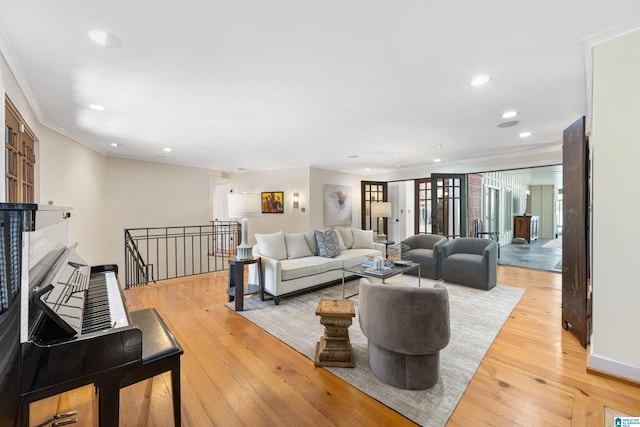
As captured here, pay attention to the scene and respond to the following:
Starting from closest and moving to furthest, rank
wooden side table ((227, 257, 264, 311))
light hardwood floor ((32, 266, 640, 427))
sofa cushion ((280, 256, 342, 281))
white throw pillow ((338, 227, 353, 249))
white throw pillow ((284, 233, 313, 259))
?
light hardwood floor ((32, 266, 640, 427)) → wooden side table ((227, 257, 264, 311)) → sofa cushion ((280, 256, 342, 281)) → white throw pillow ((284, 233, 313, 259)) → white throw pillow ((338, 227, 353, 249))

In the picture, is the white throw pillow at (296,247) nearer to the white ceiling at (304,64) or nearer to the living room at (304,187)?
the white ceiling at (304,64)

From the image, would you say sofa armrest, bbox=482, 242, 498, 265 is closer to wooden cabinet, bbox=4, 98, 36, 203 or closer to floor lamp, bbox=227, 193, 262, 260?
floor lamp, bbox=227, 193, 262, 260

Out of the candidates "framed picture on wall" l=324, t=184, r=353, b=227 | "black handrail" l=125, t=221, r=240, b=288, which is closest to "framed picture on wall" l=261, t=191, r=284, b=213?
"black handrail" l=125, t=221, r=240, b=288

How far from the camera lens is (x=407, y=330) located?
1.79 meters

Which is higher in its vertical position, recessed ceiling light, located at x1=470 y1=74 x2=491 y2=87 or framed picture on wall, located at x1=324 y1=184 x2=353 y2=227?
recessed ceiling light, located at x1=470 y1=74 x2=491 y2=87

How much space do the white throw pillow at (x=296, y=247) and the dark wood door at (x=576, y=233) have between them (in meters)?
3.20

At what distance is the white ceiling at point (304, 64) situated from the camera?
4.95ft

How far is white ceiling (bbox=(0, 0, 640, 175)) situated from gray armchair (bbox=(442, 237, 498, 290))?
5.93 ft

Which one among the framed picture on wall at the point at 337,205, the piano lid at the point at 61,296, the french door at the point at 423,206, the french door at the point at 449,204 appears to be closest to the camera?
the piano lid at the point at 61,296

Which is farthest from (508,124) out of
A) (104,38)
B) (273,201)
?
(273,201)

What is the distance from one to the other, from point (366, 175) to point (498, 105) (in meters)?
5.24

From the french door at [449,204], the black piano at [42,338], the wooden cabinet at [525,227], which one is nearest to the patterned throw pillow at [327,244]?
the french door at [449,204]

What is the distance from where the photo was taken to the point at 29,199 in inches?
117

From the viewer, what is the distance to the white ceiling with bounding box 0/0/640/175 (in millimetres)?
1510
